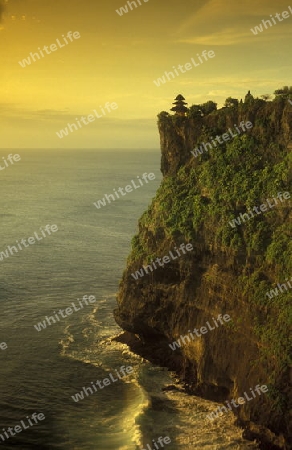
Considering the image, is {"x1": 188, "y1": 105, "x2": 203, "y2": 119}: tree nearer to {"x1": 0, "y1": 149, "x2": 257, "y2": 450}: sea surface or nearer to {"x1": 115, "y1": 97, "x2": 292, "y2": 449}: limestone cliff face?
{"x1": 115, "y1": 97, "x2": 292, "y2": 449}: limestone cliff face

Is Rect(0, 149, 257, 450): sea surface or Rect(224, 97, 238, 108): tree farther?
Rect(224, 97, 238, 108): tree

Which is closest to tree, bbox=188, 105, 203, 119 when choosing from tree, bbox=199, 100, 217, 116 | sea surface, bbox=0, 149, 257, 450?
tree, bbox=199, 100, 217, 116

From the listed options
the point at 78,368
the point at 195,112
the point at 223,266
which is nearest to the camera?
the point at 223,266

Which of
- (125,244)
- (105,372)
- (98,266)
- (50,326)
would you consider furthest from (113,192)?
(105,372)

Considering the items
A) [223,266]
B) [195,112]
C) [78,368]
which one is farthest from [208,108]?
[78,368]

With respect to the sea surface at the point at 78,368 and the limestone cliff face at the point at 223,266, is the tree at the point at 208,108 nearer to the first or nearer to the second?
the limestone cliff face at the point at 223,266

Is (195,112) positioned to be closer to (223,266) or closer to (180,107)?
(180,107)

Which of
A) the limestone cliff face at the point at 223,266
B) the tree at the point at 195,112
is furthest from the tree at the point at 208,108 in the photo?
the limestone cliff face at the point at 223,266

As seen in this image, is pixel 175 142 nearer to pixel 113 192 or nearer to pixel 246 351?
pixel 246 351
